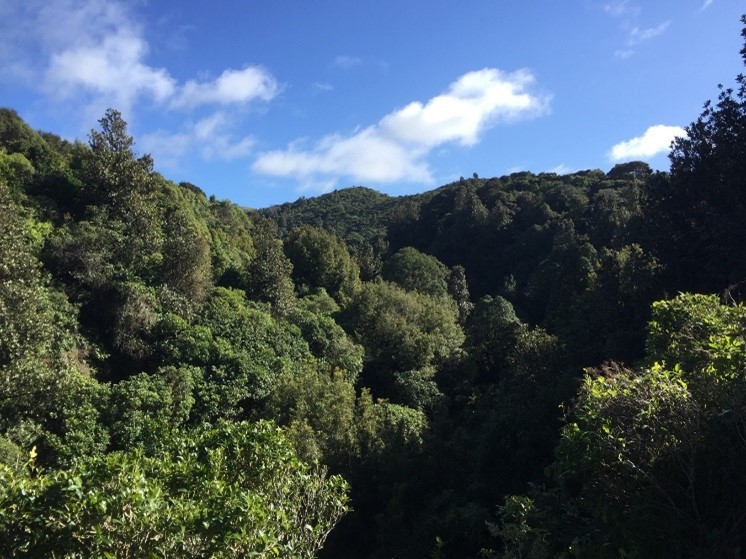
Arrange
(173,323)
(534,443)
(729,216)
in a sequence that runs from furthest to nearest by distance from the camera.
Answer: (173,323) < (729,216) < (534,443)

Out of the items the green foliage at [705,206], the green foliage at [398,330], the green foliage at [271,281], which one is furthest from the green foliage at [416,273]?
the green foliage at [705,206]

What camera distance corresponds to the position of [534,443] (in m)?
11.2

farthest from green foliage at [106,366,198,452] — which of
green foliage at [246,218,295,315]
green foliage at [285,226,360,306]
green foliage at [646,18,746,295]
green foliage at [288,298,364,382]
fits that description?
green foliage at [285,226,360,306]

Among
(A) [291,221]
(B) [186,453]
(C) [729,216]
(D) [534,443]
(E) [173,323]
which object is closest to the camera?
A: (B) [186,453]

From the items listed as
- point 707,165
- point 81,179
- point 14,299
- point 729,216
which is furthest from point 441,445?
point 81,179

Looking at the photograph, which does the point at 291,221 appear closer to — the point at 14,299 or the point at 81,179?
the point at 81,179

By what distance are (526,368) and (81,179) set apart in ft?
73.7

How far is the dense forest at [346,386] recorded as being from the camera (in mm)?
4305

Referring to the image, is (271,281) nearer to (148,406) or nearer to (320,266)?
(320,266)

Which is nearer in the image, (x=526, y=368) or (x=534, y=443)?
(x=534, y=443)

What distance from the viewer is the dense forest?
14.1 feet

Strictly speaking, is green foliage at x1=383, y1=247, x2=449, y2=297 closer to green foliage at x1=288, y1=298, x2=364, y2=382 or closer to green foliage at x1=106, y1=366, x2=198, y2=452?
green foliage at x1=288, y1=298, x2=364, y2=382

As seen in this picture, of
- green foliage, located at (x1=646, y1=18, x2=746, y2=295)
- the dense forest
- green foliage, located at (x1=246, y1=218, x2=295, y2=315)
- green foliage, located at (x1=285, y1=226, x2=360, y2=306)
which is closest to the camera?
the dense forest

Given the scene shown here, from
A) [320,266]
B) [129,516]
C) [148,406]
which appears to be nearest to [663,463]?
[129,516]
